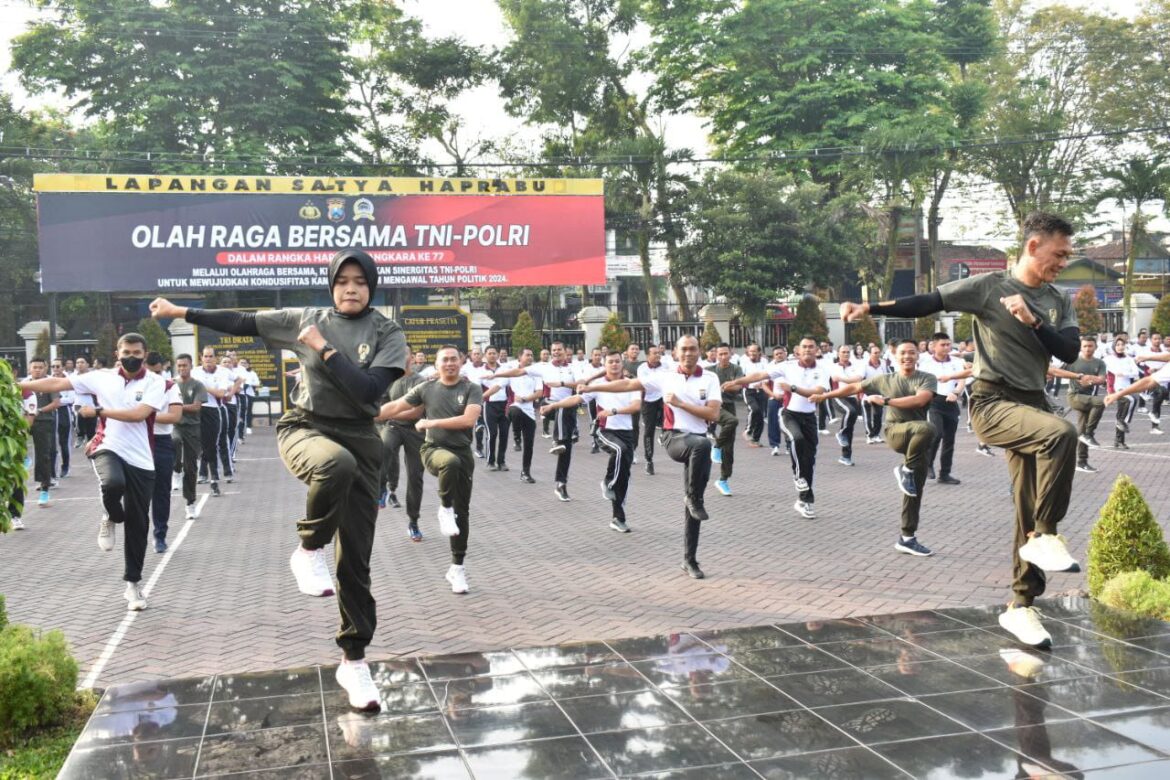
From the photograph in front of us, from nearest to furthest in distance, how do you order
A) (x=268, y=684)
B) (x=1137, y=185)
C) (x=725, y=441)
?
(x=268, y=684)
(x=725, y=441)
(x=1137, y=185)

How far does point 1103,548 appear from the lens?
23.5ft

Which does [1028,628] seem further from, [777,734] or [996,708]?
[777,734]

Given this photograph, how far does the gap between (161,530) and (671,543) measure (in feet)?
16.8

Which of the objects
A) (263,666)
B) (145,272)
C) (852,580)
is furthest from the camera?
(145,272)

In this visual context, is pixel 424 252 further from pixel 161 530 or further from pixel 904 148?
pixel 161 530

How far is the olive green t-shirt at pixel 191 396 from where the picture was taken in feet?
42.9

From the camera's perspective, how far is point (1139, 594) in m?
6.64

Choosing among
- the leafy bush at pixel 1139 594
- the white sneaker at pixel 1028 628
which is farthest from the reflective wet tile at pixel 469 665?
the leafy bush at pixel 1139 594

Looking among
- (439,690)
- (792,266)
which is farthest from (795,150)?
(439,690)

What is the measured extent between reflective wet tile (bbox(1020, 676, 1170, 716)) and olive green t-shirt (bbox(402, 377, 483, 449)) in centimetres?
507

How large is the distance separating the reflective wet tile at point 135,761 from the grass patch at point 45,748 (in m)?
0.16

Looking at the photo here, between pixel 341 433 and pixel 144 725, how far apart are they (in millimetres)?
1664

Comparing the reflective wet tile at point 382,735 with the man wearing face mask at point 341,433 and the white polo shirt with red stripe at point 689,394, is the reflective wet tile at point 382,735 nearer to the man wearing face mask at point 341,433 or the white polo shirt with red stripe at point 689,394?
the man wearing face mask at point 341,433

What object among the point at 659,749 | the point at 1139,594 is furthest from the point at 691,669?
the point at 1139,594
